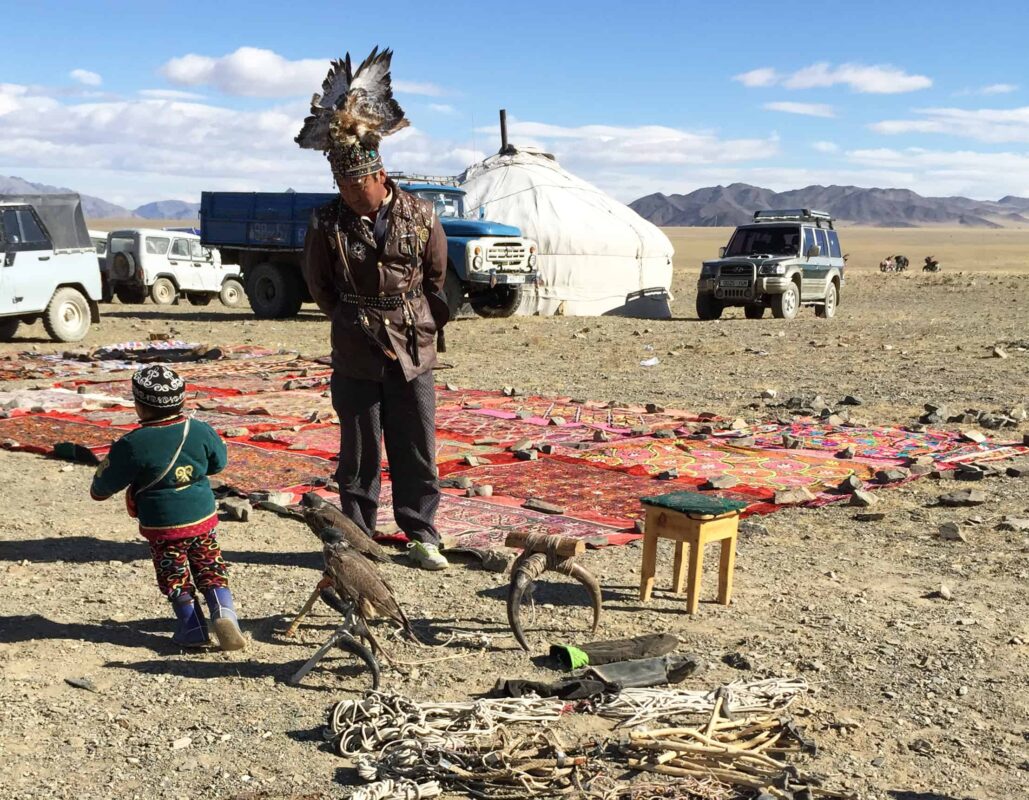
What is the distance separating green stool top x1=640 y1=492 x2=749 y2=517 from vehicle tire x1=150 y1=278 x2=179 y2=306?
2151cm

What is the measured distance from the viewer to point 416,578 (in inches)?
213

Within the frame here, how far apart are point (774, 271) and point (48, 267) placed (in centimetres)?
1223

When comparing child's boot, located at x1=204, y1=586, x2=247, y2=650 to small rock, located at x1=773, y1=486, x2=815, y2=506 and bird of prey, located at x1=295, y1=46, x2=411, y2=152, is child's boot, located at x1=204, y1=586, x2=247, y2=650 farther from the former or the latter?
small rock, located at x1=773, y1=486, x2=815, y2=506

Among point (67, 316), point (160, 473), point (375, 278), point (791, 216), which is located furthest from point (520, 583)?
point (791, 216)

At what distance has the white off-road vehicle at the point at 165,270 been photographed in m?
24.5

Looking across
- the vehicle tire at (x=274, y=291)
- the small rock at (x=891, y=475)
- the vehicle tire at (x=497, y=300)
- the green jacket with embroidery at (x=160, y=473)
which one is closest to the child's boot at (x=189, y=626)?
the green jacket with embroidery at (x=160, y=473)

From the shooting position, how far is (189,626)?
14.3 feet

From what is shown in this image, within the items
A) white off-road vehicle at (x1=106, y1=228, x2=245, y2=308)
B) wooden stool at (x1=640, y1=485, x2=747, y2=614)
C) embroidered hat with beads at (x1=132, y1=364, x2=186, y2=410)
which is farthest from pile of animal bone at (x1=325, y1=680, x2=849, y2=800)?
white off-road vehicle at (x1=106, y1=228, x2=245, y2=308)

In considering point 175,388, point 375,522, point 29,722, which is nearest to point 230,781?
point 29,722

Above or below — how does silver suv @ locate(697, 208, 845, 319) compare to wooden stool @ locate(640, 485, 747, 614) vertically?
above

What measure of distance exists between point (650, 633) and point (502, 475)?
2.87 m

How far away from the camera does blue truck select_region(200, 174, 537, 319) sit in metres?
19.0

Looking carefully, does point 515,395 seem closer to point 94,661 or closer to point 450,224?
point 94,661

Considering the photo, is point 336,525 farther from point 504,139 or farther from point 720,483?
point 504,139
